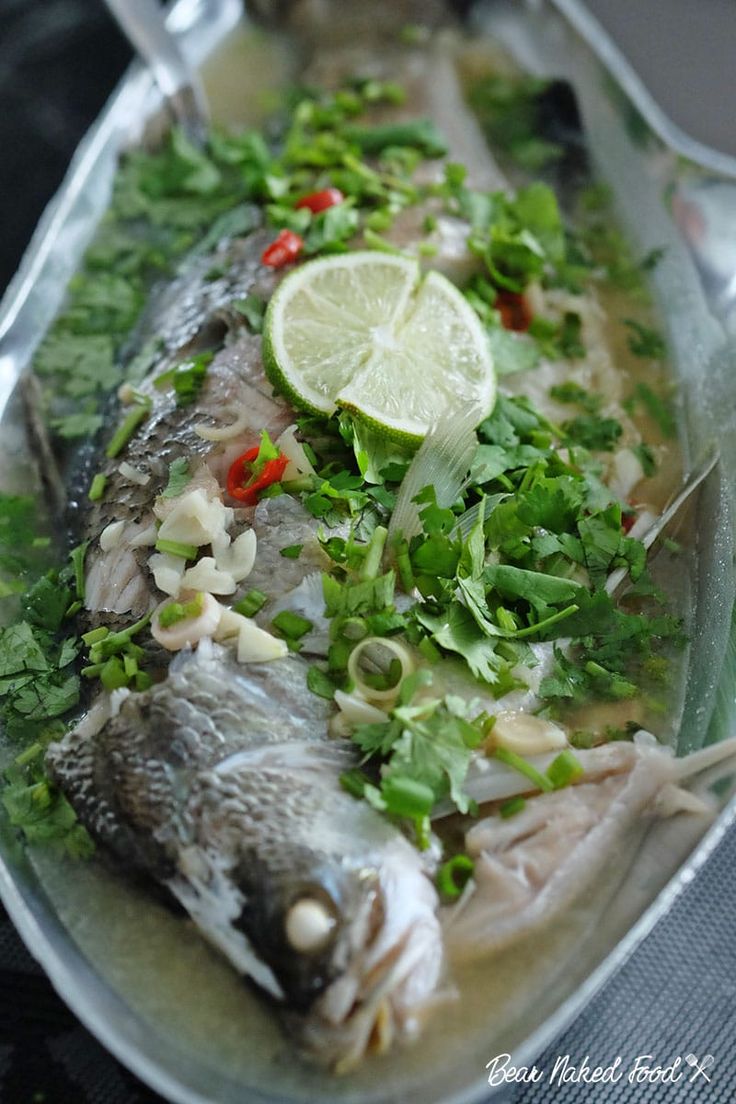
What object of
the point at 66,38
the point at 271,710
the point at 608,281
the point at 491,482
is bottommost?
the point at 608,281

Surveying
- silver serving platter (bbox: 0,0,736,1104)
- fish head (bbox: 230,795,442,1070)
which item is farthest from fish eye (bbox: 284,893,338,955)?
silver serving platter (bbox: 0,0,736,1104)

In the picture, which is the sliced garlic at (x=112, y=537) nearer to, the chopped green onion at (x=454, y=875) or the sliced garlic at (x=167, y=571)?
the sliced garlic at (x=167, y=571)

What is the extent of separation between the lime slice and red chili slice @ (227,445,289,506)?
0.16 meters

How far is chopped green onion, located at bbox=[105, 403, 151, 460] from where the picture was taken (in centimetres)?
270

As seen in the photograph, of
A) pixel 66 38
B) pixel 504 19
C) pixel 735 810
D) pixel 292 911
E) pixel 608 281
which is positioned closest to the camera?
pixel 292 911

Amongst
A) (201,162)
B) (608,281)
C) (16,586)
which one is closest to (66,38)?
(201,162)

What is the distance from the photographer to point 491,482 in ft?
8.21

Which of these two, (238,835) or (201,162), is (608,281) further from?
(238,835)

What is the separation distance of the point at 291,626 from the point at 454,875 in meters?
0.56

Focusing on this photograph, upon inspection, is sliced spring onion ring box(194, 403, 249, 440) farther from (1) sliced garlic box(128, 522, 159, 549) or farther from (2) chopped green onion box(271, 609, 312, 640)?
(2) chopped green onion box(271, 609, 312, 640)

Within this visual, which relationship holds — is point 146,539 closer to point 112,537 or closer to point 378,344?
point 112,537

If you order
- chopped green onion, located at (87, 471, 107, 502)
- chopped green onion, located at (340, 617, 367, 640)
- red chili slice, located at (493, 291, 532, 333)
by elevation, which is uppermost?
chopped green onion, located at (87, 471, 107, 502)

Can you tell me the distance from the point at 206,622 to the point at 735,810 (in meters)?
1.03

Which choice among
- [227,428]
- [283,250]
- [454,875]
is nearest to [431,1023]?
[454,875]
